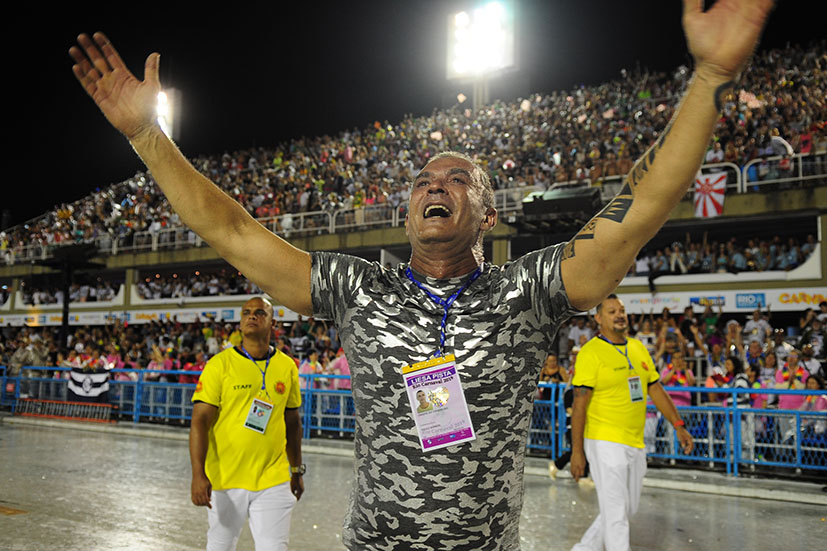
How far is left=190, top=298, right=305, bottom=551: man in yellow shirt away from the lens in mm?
4422

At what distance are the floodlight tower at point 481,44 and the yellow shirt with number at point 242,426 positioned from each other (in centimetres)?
2544

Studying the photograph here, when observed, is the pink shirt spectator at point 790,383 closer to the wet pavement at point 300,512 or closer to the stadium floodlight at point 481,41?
the wet pavement at point 300,512

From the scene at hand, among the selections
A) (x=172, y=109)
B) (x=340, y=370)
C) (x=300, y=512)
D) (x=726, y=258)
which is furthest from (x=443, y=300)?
(x=172, y=109)

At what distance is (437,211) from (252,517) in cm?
310

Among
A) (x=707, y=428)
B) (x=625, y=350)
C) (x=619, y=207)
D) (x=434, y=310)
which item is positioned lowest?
(x=707, y=428)

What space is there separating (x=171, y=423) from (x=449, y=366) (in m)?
14.4

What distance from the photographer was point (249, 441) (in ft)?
15.1

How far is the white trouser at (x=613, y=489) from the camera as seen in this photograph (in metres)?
5.09

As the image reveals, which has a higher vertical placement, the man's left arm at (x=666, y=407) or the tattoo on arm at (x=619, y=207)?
the tattoo on arm at (x=619, y=207)

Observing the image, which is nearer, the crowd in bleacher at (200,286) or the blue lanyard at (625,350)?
the blue lanyard at (625,350)

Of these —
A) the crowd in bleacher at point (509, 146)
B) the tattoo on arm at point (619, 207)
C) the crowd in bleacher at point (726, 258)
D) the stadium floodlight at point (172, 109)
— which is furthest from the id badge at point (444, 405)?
the stadium floodlight at point (172, 109)

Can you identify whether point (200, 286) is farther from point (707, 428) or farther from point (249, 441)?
point (249, 441)

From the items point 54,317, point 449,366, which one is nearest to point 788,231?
point 449,366

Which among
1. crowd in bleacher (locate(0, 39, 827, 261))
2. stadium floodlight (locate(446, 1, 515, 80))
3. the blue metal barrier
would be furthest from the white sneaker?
stadium floodlight (locate(446, 1, 515, 80))
